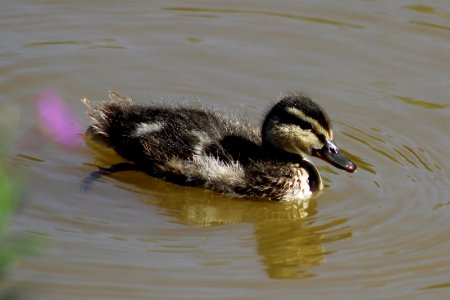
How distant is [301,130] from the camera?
204 inches

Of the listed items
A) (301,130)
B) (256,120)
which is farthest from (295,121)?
(256,120)

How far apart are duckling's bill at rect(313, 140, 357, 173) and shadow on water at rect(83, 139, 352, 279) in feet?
0.88

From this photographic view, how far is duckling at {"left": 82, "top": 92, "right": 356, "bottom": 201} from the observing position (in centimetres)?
511

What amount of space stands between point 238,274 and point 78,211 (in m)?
1.08

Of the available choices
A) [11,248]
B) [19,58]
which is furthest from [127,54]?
[11,248]

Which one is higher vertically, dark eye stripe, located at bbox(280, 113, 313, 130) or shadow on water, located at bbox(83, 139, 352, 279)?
dark eye stripe, located at bbox(280, 113, 313, 130)

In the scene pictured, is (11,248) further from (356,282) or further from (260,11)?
(260,11)

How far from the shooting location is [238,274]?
13.9 feet

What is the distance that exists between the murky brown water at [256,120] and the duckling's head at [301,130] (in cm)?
26

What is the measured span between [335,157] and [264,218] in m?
0.58

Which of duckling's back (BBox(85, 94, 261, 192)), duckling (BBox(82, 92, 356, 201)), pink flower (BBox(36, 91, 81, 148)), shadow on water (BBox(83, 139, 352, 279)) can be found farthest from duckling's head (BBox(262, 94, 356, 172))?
pink flower (BBox(36, 91, 81, 148))

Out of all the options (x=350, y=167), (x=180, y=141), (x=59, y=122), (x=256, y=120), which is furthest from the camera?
(x=59, y=122)

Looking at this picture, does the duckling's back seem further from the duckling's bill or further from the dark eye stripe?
the duckling's bill

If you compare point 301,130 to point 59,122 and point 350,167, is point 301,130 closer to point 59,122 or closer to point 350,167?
point 350,167
